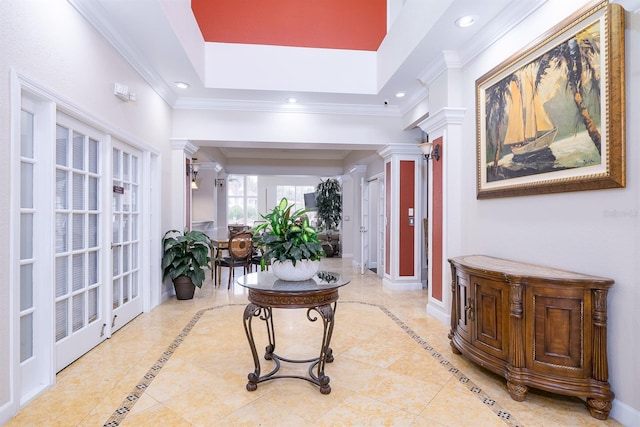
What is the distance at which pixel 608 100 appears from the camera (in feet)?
6.61

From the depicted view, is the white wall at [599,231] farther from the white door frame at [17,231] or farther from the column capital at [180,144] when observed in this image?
the column capital at [180,144]

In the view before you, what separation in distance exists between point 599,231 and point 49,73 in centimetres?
359

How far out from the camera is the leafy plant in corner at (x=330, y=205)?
1076 cm

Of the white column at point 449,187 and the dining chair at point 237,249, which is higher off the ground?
the white column at point 449,187

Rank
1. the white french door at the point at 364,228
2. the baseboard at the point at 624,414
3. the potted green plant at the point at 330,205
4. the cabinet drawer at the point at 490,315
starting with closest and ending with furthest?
1. the baseboard at the point at 624,414
2. the cabinet drawer at the point at 490,315
3. the white french door at the point at 364,228
4. the potted green plant at the point at 330,205

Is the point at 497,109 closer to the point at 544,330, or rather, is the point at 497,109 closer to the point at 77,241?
Result: the point at 544,330

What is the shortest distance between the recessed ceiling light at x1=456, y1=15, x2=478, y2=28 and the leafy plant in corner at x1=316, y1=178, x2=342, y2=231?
778cm

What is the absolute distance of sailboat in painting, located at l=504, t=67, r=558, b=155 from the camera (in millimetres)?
2500

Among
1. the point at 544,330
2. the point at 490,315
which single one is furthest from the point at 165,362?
the point at 544,330

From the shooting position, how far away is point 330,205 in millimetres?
10750

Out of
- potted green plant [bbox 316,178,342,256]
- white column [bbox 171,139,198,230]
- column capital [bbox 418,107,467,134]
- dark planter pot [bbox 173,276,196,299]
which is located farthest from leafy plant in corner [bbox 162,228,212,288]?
potted green plant [bbox 316,178,342,256]

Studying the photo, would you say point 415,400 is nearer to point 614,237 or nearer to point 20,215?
point 614,237

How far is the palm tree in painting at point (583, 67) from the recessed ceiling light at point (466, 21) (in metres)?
0.85

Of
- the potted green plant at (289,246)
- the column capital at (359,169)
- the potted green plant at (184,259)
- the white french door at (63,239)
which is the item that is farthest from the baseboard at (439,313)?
the column capital at (359,169)
